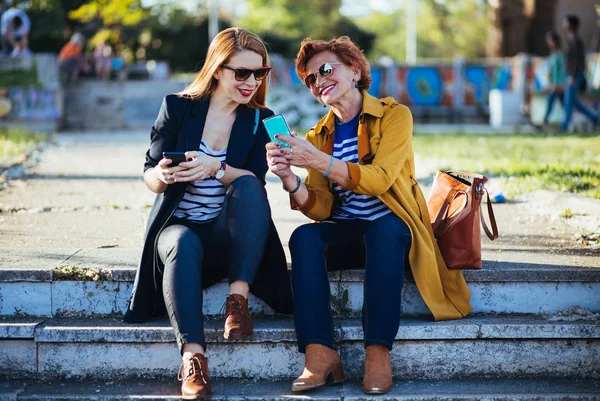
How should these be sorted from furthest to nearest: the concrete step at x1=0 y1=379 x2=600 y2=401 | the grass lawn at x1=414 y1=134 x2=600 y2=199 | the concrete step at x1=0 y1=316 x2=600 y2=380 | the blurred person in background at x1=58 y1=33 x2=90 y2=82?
1. the blurred person in background at x1=58 y1=33 x2=90 y2=82
2. the grass lawn at x1=414 y1=134 x2=600 y2=199
3. the concrete step at x1=0 y1=316 x2=600 y2=380
4. the concrete step at x1=0 y1=379 x2=600 y2=401

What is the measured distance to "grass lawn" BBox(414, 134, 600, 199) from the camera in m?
7.35

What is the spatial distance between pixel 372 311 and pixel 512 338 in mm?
726

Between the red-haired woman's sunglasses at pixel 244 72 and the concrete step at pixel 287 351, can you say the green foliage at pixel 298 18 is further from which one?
the concrete step at pixel 287 351

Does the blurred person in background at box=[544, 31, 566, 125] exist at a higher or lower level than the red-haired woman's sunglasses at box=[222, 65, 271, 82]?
higher

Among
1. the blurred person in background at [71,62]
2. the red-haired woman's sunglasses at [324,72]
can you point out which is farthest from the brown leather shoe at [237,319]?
the blurred person in background at [71,62]

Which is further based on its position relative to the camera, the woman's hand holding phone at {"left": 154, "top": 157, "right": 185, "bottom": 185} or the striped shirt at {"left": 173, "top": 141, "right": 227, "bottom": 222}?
the striped shirt at {"left": 173, "top": 141, "right": 227, "bottom": 222}

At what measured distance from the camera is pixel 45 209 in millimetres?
6637

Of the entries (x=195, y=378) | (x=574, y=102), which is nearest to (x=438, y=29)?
(x=574, y=102)

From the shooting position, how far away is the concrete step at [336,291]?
4090 mm

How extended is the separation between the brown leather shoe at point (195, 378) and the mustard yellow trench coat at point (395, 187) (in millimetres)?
989

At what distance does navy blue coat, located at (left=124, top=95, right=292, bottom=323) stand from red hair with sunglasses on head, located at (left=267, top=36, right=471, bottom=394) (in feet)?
0.68

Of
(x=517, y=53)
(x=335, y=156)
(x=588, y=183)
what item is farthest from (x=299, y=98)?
(x=335, y=156)

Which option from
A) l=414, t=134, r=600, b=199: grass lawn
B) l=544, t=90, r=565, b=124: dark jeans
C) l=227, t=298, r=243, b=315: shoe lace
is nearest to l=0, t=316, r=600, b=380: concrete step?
l=227, t=298, r=243, b=315: shoe lace

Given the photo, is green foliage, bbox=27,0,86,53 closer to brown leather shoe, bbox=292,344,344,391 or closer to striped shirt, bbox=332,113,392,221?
striped shirt, bbox=332,113,392,221
